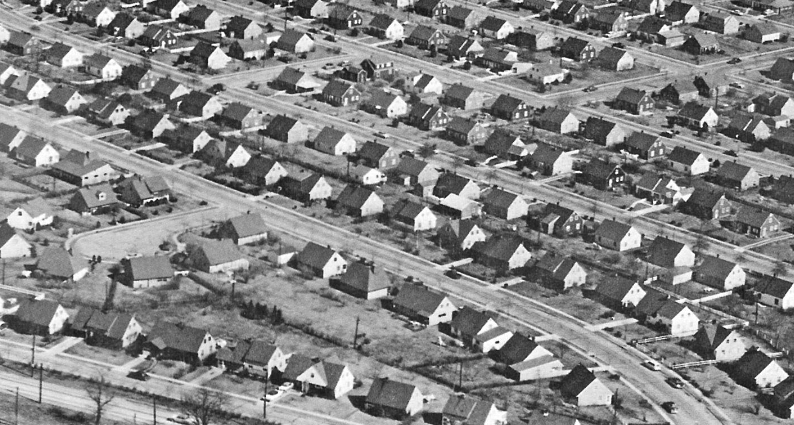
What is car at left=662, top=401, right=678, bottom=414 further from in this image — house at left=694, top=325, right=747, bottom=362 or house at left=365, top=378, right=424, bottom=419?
house at left=365, top=378, right=424, bottom=419

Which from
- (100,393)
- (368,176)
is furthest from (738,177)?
(100,393)

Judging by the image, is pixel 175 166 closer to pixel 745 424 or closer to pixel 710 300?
pixel 710 300

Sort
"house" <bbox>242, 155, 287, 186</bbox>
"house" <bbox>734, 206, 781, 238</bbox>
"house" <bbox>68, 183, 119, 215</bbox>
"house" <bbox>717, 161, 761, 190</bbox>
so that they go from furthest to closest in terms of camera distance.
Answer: "house" <bbox>717, 161, 761, 190</bbox> → "house" <bbox>242, 155, 287, 186</bbox> → "house" <bbox>734, 206, 781, 238</bbox> → "house" <bbox>68, 183, 119, 215</bbox>

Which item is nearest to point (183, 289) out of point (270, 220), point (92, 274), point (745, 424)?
point (92, 274)

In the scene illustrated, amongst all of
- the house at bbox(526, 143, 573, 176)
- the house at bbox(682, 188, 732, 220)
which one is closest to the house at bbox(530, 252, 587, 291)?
the house at bbox(682, 188, 732, 220)

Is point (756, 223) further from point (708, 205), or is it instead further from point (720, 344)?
point (720, 344)

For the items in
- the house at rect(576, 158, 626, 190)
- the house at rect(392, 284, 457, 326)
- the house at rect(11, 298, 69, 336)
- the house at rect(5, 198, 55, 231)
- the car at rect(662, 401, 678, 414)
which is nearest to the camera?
the car at rect(662, 401, 678, 414)

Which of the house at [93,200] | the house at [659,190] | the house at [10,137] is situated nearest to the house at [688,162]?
the house at [659,190]
